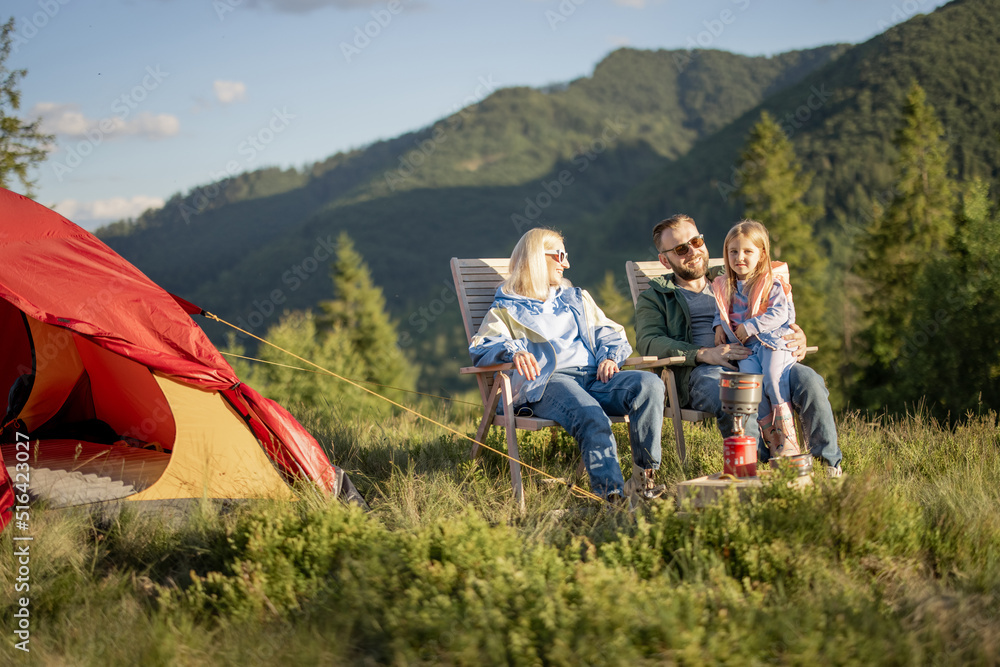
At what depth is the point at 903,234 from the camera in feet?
76.2

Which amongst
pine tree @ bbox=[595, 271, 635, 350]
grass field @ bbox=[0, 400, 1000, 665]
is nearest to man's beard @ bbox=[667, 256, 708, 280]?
grass field @ bbox=[0, 400, 1000, 665]

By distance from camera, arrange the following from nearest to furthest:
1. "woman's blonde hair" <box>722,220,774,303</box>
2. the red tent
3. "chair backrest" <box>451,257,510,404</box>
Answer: the red tent → "woman's blonde hair" <box>722,220,774,303</box> → "chair backrest" <box>451,257,510,404</box>

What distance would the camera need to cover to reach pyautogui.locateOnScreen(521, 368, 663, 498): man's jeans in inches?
121

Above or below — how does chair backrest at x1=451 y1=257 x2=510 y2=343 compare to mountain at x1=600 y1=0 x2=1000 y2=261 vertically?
below

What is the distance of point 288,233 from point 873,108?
58.8 meters

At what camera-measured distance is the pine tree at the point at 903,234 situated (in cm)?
2278

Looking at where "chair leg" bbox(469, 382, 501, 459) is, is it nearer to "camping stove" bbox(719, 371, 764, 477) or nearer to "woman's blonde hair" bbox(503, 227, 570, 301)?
"woman's blonde hair" bbox(503, 227, 570, 301)

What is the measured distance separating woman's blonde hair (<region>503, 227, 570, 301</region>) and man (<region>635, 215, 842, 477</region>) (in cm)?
51

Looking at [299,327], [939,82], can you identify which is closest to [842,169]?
[939,82]

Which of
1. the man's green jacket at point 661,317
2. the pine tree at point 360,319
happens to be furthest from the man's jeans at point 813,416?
the pine tree at point 360,319

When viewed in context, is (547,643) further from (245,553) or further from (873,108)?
(873,108)

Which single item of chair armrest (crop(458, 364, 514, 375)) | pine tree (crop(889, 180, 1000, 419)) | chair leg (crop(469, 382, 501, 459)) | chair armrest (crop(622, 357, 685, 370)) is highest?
chair armrest (crop(458, 364, 514, 375))

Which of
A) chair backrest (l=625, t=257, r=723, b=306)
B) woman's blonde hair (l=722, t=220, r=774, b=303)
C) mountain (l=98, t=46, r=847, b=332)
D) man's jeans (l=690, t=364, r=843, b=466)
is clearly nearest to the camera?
man's jeans (l=690, t=364, r=843, b=466)

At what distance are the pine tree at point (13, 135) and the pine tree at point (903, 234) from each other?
72.8 feet
